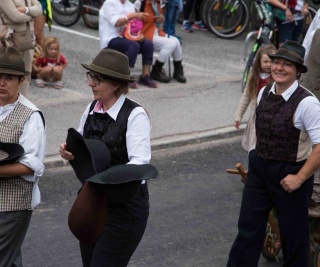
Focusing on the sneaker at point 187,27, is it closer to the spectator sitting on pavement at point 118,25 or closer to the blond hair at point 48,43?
the spectator sitting on pavement at point 118,25

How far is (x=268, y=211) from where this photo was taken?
645cm

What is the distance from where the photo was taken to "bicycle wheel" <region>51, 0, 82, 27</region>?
16438 mm

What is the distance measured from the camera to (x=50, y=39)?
12.3 metres

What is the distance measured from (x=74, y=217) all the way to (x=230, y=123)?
6884 millimetres

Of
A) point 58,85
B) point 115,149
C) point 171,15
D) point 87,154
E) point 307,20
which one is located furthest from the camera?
point 307,20

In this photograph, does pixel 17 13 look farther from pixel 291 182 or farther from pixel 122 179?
pixel 122 179

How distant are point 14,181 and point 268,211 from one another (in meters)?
1.83

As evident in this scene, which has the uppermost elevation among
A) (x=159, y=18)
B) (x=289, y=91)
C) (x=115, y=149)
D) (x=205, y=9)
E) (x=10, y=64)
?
(x=10, y=64)

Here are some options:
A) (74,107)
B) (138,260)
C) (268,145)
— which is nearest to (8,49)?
(268,145)

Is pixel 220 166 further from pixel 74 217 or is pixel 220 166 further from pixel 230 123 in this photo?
pixel 74 217

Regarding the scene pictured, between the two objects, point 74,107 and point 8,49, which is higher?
point 8,49

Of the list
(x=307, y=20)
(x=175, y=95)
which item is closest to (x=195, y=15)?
(x=307, y=20)

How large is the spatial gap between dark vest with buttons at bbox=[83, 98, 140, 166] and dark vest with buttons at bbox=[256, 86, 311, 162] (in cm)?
111

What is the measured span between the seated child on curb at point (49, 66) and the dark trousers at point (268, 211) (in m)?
6.41
